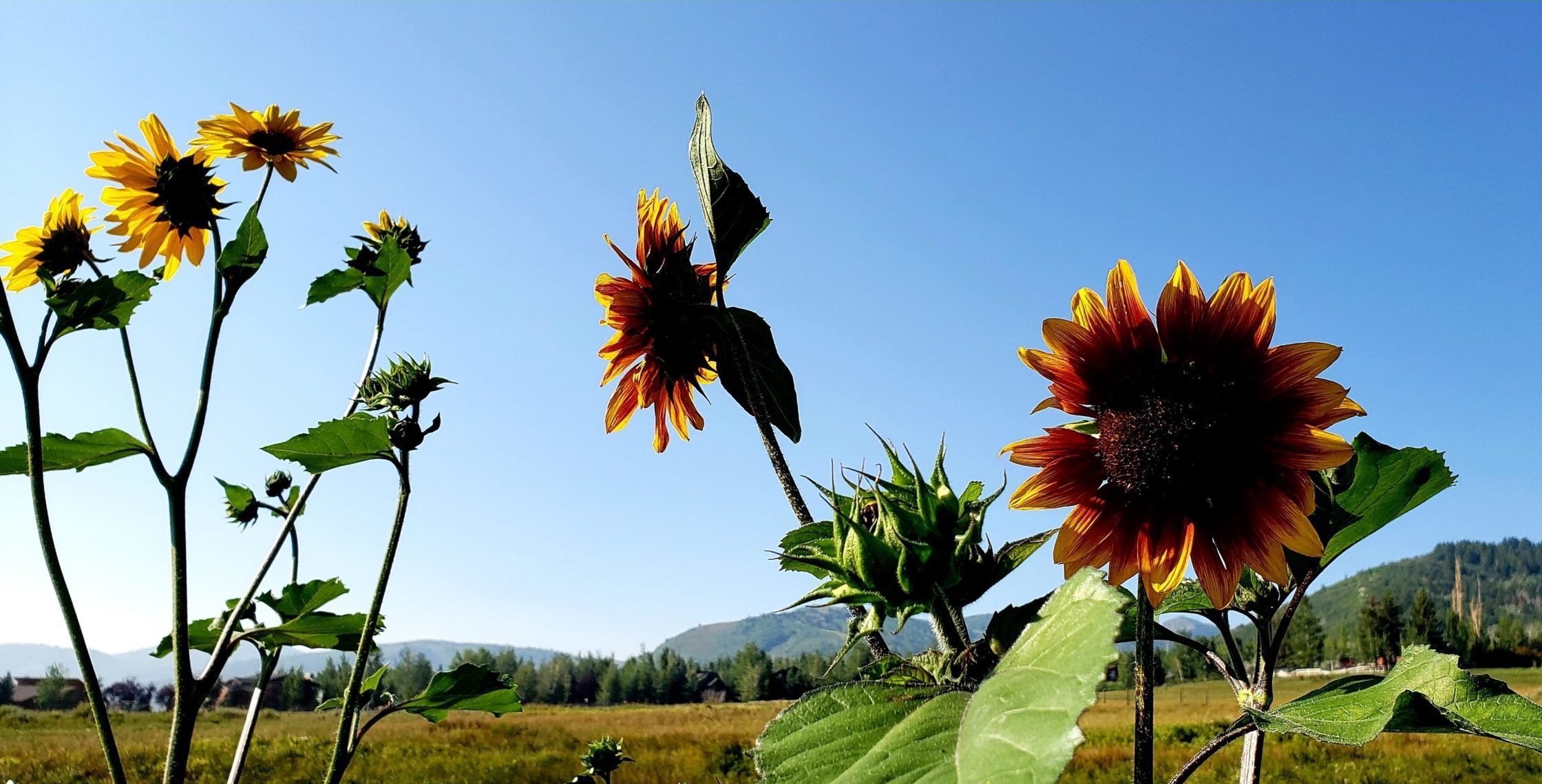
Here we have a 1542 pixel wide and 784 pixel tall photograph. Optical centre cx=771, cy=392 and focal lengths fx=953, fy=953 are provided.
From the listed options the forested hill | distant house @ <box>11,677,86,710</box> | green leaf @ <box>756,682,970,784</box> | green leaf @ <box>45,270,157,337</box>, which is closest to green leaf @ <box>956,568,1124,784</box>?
green leaf @ <box>756,682,970,784</box>

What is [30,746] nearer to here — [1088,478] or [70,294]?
[70,294]

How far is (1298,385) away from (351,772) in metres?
27.6

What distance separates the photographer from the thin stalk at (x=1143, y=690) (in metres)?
0.71

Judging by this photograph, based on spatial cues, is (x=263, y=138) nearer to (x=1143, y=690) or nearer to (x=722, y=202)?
(x=722, y=202)

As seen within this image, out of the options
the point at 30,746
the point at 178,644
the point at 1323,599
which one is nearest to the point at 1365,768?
the point at 178,644

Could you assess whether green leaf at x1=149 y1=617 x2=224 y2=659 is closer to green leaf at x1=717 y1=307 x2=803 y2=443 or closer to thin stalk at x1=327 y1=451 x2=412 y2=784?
thin stalk at x1=327 y1=451 x2=412 y2=784

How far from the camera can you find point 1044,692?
626 millimetres

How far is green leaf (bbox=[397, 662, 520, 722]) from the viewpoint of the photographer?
200 cm

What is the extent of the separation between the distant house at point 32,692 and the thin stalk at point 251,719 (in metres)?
60.0

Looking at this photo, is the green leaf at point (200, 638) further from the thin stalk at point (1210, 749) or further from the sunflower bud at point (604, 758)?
the thin stalk at point (1210, 749)

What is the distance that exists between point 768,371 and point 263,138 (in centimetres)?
193

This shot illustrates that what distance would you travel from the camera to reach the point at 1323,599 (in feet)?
554

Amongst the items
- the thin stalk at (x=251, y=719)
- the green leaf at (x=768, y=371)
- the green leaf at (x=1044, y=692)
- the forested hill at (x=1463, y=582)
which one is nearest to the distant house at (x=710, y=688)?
the thin stalk at (x=251, y=719)

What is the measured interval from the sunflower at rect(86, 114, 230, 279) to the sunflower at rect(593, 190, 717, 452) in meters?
1.28
